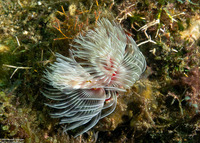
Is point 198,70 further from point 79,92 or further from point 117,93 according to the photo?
point 79,92

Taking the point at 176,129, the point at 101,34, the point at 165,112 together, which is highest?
the point at 101,34

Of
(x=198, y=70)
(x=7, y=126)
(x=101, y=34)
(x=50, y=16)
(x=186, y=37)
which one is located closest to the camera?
A: (x=7, y=126)

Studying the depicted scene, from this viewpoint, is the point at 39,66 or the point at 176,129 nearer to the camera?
the point at 39,66

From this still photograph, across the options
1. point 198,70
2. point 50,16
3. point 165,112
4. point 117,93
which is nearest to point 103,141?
point 117,93

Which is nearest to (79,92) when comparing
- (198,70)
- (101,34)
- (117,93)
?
(117,93)

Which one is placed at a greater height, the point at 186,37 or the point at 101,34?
the point at 101,34

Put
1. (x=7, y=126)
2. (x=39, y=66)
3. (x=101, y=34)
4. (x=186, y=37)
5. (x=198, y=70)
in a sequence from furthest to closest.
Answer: (x=186, y=37) → (x=198, y=70) → (x=39, y=66) → (x=101, y=34) → (x=7, y=126)
